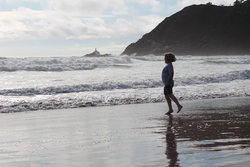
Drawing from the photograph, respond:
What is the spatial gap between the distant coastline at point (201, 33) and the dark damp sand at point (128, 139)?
365ft

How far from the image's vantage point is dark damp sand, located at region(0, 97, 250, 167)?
5.32m

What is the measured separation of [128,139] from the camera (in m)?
7.08

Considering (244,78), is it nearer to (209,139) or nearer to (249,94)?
(249,94)

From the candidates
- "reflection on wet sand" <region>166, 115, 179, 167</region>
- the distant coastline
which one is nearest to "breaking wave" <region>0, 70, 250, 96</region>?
"reflection on wet sand" <region>166, 115, 179, 167</region>

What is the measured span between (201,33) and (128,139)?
135 meters

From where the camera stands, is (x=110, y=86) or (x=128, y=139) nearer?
(x=128, y=139)

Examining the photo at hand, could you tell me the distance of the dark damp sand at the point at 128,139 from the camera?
532 centimetres

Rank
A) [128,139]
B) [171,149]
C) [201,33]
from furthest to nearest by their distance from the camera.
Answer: [201,33] < [128,139] < [171,149]

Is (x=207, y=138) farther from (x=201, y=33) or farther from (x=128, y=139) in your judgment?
(x=201, y=33)

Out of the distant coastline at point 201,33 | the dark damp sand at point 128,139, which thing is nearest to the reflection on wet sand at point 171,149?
the dark damp sand at point 128,139

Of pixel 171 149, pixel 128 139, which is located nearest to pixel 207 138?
pixel 171 149

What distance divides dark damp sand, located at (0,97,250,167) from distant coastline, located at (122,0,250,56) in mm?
111121

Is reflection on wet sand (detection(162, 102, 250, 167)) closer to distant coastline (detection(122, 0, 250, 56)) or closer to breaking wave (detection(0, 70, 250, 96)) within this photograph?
breaking wave (detection(0, 70, 250, 96))

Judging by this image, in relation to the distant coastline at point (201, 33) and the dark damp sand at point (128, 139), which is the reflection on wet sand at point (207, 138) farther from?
the distant coastline at point (201, 33)
